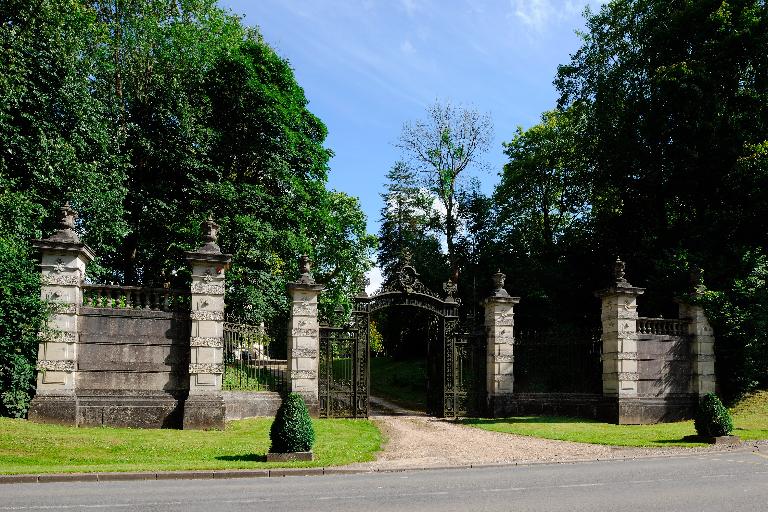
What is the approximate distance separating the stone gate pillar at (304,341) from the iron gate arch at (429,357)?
2.26ft

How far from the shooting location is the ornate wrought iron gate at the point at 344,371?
21109 millimetres

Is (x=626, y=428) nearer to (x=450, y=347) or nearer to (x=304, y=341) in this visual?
(x=450, y=347)

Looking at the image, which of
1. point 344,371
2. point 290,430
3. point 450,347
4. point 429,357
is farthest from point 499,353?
point 290,430

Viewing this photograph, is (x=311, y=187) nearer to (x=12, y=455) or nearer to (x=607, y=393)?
(x=607, y=393)

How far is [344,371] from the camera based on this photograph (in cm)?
2162

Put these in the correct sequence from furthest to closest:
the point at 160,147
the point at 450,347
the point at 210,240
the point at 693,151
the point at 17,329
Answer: the point at 160,147
the point at 693,151
the point at 450,347
the point at 210,240
the point at 17,329

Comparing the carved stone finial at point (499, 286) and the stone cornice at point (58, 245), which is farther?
the carved stone finial at point (499, 286)

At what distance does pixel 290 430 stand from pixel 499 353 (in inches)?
438

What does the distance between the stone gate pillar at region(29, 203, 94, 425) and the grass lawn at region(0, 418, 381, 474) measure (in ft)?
2.26

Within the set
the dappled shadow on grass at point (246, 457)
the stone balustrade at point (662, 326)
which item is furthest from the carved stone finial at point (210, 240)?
the stone balustrade at point (662, 326)

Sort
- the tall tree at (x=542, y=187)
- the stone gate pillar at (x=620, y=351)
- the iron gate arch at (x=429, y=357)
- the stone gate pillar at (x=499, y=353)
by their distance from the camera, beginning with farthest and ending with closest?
the tall tree at (x=542, y=187) → the stone gate pillar at (x=499, y=353) → the stone gate pillar at (x=620, y=351) → the iron gate arch at (x=429, y=357)

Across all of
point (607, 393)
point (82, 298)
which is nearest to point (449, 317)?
point (607, 393)

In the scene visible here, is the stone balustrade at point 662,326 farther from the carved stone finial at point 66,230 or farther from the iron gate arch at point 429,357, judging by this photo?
the carved stone finial at point 66,230

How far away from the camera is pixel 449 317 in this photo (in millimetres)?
23094
